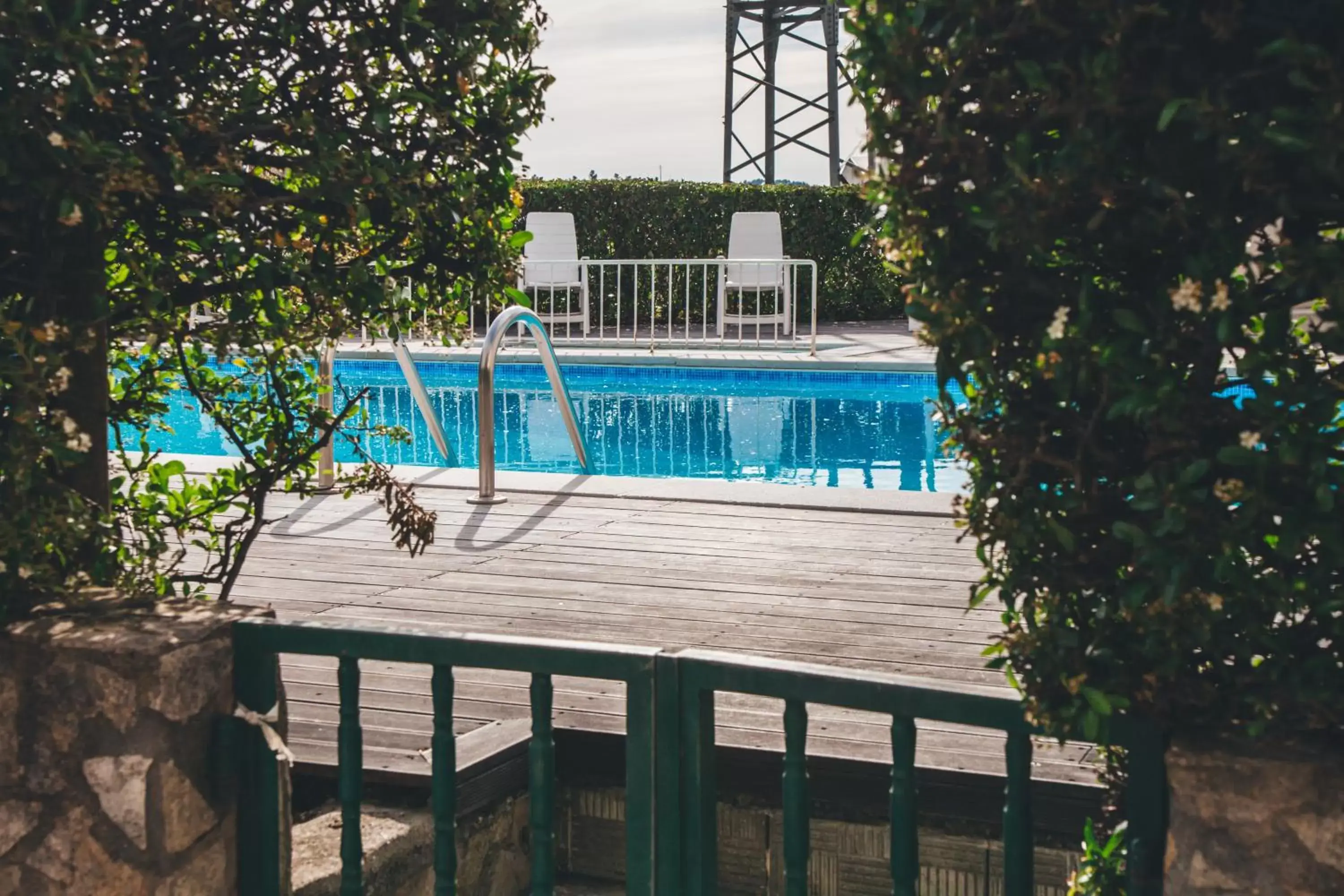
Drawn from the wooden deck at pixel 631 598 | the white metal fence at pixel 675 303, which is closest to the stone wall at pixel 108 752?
the wooden deck at pixel 631 598

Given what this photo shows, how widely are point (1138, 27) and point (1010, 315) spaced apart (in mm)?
316

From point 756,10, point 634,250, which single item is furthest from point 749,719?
point 756,10

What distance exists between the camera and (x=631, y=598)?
399cm

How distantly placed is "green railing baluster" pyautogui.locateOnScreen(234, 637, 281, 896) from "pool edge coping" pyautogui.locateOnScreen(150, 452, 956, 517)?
3.28m

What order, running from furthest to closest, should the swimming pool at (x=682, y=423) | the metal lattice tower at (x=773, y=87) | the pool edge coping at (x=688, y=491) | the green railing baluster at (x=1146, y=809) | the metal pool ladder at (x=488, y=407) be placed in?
the metal lattice tower at (x=773, y=87), the swimming pool at (x=682, y=423), the metal pool ladder at (x=488, y=407), the pool edge coping at (x=688, y=491), the green railing baluster at (x=1146, y=809)

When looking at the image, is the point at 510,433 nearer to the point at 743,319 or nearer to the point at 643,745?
the point at 743,319

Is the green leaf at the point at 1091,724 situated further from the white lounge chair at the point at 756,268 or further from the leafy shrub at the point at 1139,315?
the white lounge chair at the point at 756,268

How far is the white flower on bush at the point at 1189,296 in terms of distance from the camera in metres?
1.39

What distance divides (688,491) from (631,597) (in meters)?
1.70

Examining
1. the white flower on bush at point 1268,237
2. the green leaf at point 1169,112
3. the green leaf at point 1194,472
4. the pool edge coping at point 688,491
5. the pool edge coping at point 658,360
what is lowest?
the pool edge coping at point 688,491

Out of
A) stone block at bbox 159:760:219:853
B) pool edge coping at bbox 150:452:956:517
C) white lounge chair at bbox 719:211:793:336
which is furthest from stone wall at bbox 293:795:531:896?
white lounge chair at bbox 719:211:793:336

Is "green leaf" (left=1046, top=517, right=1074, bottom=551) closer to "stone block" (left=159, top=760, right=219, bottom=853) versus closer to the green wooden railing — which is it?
the green wooden railing

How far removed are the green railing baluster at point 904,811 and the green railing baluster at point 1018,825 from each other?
129 mm

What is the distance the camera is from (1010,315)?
4.99 feet
